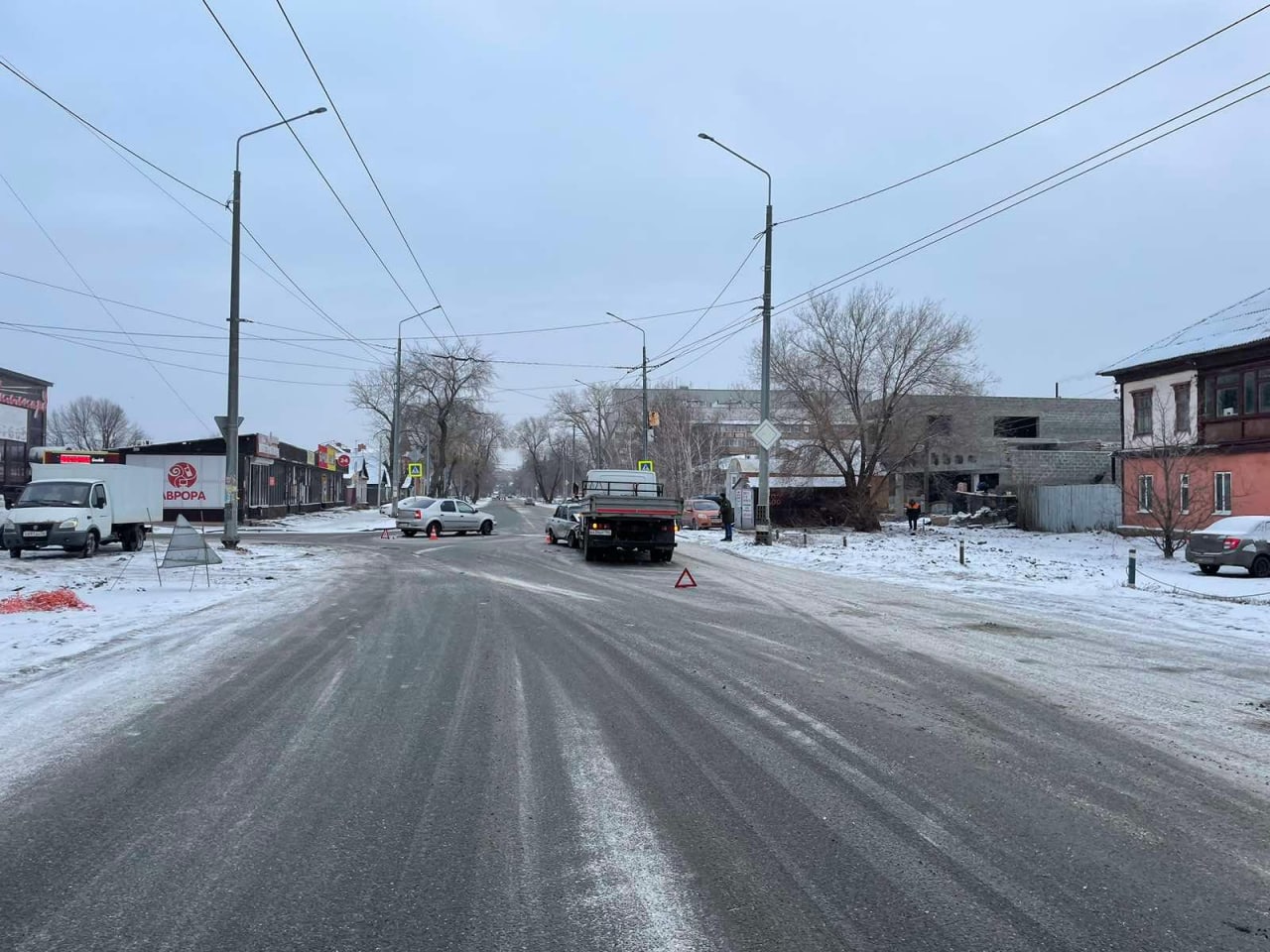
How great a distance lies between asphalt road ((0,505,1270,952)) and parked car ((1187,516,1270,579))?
1389 cm

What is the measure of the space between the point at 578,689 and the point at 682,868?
12.9 feet

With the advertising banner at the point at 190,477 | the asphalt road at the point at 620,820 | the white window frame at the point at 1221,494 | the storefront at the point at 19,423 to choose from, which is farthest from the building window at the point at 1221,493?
the storefront at the point at 19,423

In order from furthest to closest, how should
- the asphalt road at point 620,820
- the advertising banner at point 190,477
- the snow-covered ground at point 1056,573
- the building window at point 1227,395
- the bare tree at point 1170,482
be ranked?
the advertising banner at point 190,477, the building window at point 1227,395, the bare tree at point 1170,482, the snow-covered ground at point 1056,573, the asphalt road at point 620,820

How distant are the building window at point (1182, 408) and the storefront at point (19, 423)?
50.1m

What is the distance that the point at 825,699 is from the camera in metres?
7.74

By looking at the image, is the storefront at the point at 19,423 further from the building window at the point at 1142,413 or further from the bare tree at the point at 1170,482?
the building window at the point at 1142,413

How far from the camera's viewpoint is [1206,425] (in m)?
30.5

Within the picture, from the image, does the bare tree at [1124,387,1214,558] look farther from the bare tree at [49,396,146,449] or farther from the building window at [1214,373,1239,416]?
the bare tree at [49,396,146,449]

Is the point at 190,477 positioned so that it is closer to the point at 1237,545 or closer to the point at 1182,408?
the point at 1237,545

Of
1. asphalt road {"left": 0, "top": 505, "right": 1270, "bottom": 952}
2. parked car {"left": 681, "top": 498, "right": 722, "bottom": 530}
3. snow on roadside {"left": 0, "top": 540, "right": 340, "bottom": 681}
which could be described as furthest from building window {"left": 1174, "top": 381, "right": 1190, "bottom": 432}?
snow on roadside {"left": 0, "top": 540, "right": 340, "bottom": 681}

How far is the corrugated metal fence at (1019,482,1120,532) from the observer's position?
36.1 metres

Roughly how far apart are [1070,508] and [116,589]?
3454 cm

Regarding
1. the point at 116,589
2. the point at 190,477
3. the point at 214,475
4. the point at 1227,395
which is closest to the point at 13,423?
the point at 190,477

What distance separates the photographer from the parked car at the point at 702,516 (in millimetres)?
45781
